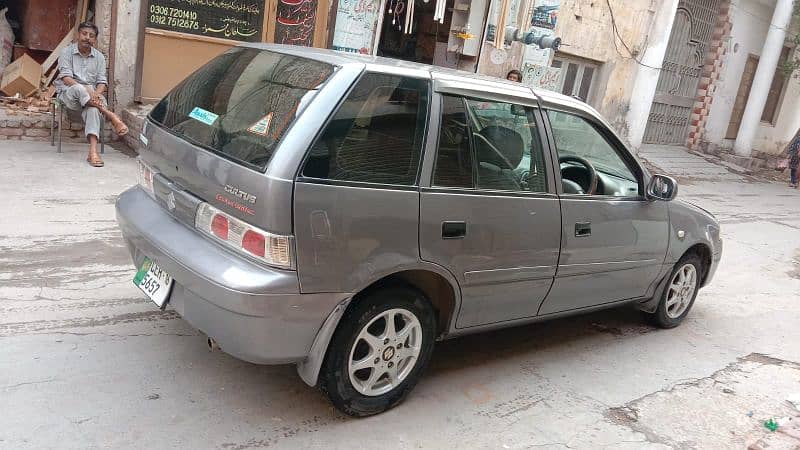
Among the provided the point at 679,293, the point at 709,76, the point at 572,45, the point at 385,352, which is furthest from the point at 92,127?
the point at 709,76

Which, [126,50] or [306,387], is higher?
[126,50]

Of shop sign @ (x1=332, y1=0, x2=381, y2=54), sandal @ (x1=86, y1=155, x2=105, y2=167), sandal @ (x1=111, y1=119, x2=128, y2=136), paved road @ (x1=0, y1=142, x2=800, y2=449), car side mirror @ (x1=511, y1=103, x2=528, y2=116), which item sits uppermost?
shop sign @ (x1=332, y1=0, x2=381, y2=54)

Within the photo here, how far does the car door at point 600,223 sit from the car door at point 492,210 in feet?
0.50

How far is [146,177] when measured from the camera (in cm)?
354

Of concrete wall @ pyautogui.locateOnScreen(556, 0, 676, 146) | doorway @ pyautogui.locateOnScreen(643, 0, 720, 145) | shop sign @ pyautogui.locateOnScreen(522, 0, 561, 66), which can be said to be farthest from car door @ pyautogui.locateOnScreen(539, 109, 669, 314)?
doorway @ pyautogui.locateOnScreen(643, 0, 720, 145)

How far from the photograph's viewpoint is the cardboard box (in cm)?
796

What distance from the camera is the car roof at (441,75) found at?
124 inches

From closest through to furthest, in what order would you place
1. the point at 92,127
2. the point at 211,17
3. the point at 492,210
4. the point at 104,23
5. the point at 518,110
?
the point at 492,210, the point at 518,110, the point at 92,127, the point at 104,23, the point at 211,17

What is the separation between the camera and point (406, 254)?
3.07 meters

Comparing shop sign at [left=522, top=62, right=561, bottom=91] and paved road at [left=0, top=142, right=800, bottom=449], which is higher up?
shop sign at [left=522, top=62, right=561, bottom=91]

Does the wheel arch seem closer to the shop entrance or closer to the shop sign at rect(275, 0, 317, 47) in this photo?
the shop sign at rect(275, 0, 317, 47)

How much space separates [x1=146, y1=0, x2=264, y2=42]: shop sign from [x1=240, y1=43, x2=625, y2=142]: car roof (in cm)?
529

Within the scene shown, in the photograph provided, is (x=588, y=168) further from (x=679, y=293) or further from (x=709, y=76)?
(x=709, y=76)

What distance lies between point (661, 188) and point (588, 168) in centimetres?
62
